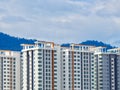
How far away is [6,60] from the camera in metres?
34.9

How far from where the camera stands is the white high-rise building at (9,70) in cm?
3491

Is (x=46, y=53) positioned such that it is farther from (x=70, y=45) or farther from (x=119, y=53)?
(x=119, y=53)

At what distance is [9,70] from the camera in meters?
35.0

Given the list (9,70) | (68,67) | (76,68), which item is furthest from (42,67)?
(9,70)

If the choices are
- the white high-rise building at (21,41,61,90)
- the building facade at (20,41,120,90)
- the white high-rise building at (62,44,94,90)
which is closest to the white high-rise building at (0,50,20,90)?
the building facade at (20,41,120,90)

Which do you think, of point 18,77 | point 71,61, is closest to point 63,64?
point 71,61

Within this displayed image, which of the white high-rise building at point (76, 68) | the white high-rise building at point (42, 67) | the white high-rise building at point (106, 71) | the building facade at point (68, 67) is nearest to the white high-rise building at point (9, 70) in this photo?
the building facade at point (68, 67)

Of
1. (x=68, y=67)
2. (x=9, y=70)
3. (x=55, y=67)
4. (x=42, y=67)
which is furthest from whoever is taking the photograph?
(x=9, y=70)

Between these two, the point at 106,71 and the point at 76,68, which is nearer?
the point at 76,68

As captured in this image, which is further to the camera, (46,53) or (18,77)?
(18,77)

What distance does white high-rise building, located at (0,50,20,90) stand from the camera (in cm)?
3491

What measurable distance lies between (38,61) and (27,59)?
0.74 m

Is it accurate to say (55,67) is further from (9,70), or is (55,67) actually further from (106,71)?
(9,70)

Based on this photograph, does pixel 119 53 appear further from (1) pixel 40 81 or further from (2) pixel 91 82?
(1) pixel 40 81
